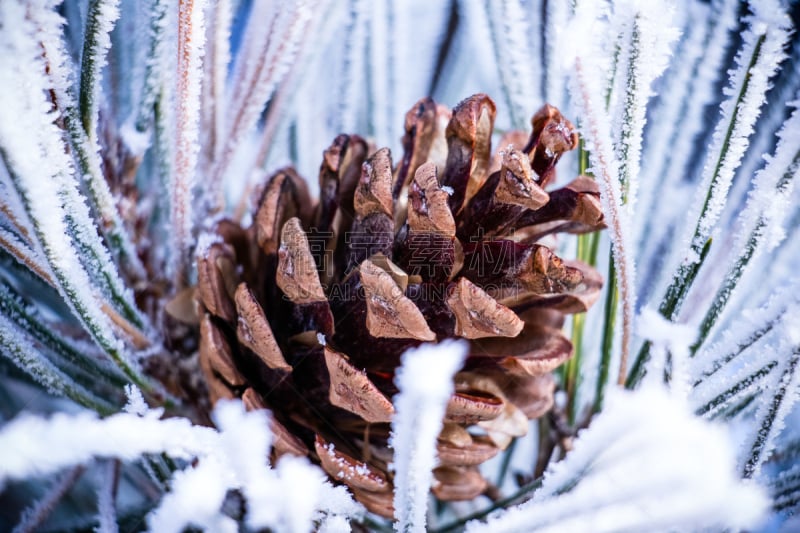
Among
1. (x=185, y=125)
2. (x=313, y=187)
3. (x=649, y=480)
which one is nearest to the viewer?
(x=649, y=480)

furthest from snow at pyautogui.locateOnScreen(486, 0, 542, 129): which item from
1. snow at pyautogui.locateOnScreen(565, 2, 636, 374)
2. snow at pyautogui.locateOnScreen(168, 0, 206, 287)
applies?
snow at pyautogui.locateOnScreen(168, 0, 206, 287)

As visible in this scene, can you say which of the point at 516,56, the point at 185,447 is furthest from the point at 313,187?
the point at 185,447

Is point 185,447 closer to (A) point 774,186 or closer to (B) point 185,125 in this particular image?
(B) point 185,125

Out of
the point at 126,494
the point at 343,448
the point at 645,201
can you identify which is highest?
the point at 645,201

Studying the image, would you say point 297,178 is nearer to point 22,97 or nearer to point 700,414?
point 22,97

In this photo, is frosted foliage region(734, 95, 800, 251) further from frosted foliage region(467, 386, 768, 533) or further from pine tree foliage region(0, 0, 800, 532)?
frosted foliage region(467, 386, 768, 533)

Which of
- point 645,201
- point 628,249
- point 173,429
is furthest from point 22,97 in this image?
point 645,201

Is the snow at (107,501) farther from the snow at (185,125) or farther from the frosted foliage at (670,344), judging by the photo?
the frosted foliage at (670,344)
